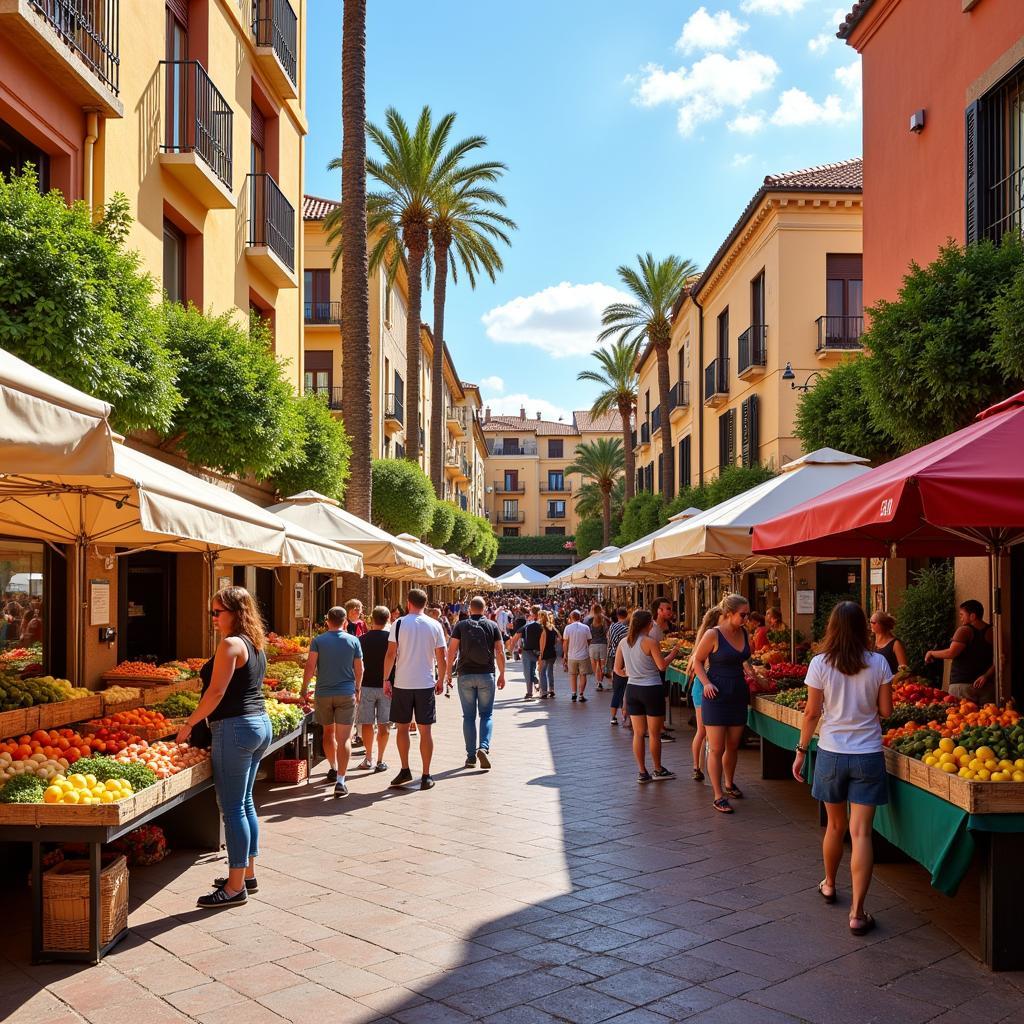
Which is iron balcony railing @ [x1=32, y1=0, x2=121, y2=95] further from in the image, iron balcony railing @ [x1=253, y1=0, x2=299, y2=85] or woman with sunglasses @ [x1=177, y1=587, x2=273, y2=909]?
woman with sunglasses @ [x1=177, y1=587, x2=273, y2=909]

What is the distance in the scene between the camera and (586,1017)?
15.2 feet

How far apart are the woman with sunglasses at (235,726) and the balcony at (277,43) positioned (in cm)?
1444

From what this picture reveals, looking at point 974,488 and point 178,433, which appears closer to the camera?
point 974,488

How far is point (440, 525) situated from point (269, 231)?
19879mm

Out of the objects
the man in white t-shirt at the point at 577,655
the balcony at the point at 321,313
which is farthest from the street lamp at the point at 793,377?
the balcony at the point at 321,313

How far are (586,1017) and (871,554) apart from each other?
6831 mm

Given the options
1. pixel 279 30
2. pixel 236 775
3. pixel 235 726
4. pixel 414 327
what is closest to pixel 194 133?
pixel 279 30

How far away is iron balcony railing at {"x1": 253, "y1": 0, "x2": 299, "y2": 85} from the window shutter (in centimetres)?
1193

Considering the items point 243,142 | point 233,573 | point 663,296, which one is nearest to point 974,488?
point 233,573

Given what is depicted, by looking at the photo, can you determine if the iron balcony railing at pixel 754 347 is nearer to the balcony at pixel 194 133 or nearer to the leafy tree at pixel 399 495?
the leafy tree at pixel 399 495

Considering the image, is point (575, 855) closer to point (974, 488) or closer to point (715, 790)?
point (715, 790)

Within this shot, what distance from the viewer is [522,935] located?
575 cm

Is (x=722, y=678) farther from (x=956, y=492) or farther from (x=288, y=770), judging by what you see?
(x=288, y=770)

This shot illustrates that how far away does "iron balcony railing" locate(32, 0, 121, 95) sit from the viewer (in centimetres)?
1023
